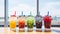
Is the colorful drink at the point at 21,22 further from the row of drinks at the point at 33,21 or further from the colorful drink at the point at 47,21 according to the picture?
the colorful drink at the point at 47,21

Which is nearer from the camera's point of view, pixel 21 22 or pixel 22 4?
pixel 21 22

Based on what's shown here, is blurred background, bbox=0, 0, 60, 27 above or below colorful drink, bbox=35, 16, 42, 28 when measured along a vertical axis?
above

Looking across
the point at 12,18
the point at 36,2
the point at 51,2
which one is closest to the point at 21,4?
the point at 36,2

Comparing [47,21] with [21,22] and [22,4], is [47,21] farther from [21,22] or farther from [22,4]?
[22,4]

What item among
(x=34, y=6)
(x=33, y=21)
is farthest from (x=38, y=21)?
(x=34, y=6)

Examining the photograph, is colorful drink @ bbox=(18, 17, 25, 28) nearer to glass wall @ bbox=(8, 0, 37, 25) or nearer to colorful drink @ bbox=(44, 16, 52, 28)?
colorful drink @ bbox=(44, 16, 52, 28)

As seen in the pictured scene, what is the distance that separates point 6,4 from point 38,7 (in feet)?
2.63

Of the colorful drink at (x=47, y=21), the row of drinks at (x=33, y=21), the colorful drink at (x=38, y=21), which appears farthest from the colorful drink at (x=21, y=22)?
the colorful drink at (x=47, y=21)

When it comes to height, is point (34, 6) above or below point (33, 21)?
above

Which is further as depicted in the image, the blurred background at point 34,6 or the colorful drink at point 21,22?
the blurred background at point 34,6

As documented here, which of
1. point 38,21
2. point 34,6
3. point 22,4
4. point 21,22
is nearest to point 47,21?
point 38,21

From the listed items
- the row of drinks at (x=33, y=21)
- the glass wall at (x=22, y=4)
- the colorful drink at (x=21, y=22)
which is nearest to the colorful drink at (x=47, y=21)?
the row of drinks at (x=33, y=21)

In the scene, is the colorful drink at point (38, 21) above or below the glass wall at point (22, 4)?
below

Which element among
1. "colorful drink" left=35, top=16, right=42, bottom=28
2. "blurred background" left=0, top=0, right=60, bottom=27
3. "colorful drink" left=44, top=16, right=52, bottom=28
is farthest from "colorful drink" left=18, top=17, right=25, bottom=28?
"blurred background" left=0, top=0, right=60, bottom=27
